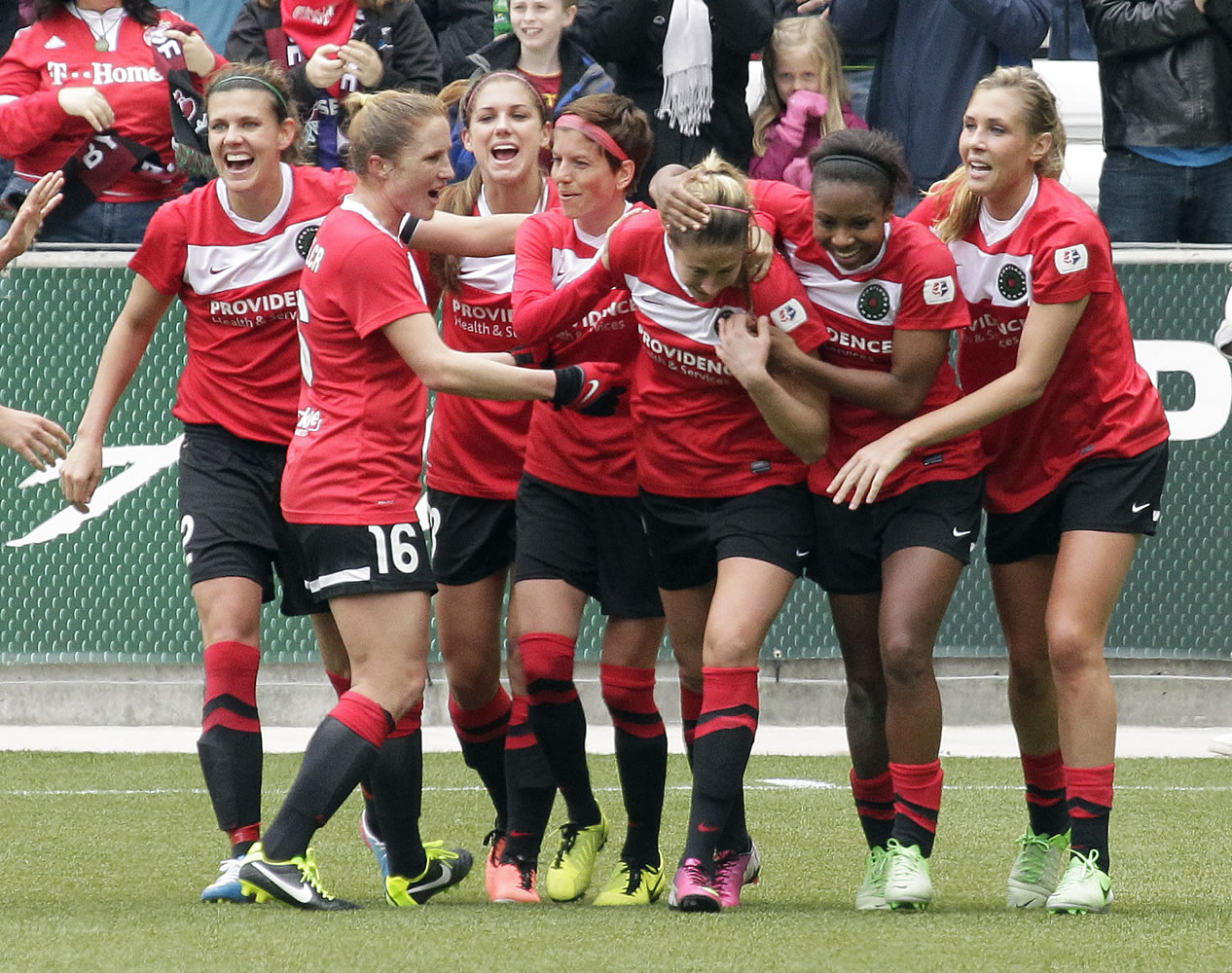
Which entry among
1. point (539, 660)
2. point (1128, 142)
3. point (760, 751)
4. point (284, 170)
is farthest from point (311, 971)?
point (1128, 142)

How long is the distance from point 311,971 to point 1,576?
15.8ft

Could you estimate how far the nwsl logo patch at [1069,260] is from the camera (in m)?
4.84

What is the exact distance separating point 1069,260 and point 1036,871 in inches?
62.8

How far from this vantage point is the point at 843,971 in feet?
12.9

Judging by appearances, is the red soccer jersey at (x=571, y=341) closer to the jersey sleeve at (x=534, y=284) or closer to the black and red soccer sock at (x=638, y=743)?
the jersey sleeve at (x=534, y=284)

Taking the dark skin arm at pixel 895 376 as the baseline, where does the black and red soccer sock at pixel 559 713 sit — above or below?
below

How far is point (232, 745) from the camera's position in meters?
5.04

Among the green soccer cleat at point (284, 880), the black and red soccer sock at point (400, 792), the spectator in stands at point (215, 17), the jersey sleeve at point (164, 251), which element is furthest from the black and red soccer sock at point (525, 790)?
the spectator in stands at point (215, 17)

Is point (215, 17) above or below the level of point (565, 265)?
above

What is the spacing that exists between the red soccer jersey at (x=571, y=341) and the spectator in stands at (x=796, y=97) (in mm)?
3284

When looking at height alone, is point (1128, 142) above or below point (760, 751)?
above

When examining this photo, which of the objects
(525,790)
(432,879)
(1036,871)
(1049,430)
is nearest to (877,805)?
(1036,871)

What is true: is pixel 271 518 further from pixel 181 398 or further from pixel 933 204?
pixel 933 204

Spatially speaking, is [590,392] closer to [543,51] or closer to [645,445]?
[645,445]
